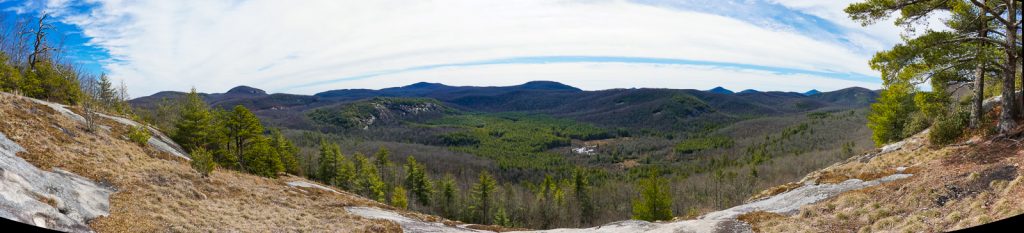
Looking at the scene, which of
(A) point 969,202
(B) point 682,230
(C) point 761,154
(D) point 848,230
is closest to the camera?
(A) point 969,202

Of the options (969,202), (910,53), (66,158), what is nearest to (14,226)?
(969,202)

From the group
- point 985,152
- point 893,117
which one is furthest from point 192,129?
point 893,117

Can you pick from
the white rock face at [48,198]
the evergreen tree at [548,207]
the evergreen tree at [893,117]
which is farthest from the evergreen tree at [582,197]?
the white rock face at [48,198]

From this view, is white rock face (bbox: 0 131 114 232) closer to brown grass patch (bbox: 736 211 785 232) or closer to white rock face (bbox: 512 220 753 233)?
white rock face (bbox: 512 220 753 233)

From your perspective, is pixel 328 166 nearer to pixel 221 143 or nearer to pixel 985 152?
pixel 221 143

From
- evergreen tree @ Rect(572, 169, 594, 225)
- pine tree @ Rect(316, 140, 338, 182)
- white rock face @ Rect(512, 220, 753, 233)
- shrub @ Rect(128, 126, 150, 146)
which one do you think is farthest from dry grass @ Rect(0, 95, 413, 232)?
evergreen tree @ Rect(572, 169, 594, 225)

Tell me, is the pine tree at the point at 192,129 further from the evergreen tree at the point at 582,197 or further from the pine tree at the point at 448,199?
the evergreen tree at the point at 582,197

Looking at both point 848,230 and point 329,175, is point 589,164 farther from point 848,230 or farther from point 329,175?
point 848,230
